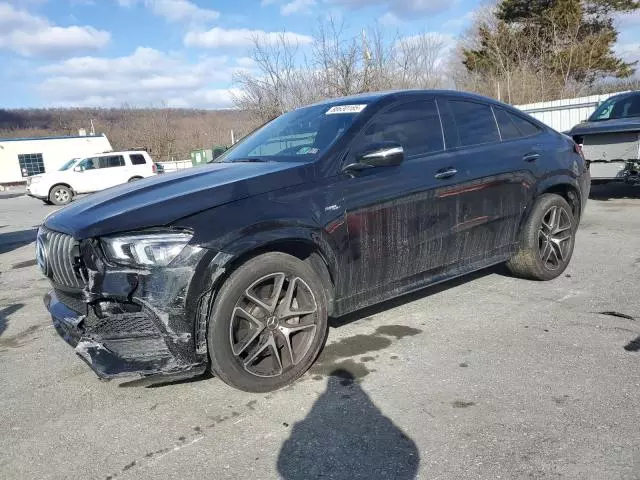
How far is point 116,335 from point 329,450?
4.23ft

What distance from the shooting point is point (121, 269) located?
283 cm

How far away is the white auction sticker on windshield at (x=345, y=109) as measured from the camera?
3866 millimetres

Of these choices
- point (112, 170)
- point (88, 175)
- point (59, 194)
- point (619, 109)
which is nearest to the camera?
point (619, 109)

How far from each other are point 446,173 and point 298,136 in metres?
1.15

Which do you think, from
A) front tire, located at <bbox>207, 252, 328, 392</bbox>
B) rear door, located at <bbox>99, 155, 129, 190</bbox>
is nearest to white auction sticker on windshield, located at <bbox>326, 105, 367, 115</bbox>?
front tire, located at <bbox>207, 252, 328, 392</bbox>

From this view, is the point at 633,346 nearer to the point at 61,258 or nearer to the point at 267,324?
the point at 267,324

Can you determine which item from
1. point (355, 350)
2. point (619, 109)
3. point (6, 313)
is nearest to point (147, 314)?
point (355, 350)

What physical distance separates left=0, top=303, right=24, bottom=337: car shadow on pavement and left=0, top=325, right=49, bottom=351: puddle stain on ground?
0.77 ft

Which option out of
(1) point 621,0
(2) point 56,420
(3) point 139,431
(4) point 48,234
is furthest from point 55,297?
(1) point 621,0

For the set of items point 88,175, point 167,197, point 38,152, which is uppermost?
point 38,152

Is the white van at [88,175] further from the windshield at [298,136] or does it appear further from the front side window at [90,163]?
the windshield at [298,136]

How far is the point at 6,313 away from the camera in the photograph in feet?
17.4

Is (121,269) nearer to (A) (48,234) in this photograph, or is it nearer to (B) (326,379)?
(A) (48,234)

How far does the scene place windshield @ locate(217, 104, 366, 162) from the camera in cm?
372
